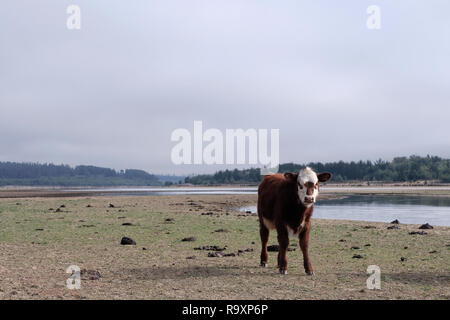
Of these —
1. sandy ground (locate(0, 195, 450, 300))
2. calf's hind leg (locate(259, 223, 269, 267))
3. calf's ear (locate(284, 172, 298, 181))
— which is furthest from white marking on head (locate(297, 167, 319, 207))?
calf's hind leg (locate(259, 223, 269, 267))

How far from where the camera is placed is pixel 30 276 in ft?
36.8

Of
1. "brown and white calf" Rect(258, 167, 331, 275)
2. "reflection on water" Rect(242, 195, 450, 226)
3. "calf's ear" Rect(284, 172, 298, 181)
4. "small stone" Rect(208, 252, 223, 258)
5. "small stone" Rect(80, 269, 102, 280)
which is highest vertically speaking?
"calf's ear" Rect(284, 172, 298, 181)

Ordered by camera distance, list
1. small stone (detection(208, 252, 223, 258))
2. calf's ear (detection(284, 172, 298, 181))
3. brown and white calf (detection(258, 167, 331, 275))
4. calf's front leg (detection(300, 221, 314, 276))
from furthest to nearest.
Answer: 1. small stone (detection(208, 252, 223, 258))
2. calf's ear (detection(284, 172, 298, 181))
3. calf's front leg (detection(300, 221, 314, 276))
4. brown and white calf (detection(258, 167, 331, 275))

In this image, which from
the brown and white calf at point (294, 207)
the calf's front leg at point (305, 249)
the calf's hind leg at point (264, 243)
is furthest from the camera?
the calf's hind leg at point (264, 243)

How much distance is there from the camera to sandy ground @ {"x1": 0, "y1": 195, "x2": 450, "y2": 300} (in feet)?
32.2

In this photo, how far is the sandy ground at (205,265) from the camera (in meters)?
9.81

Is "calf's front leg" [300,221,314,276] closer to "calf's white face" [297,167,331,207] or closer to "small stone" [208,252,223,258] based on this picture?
"calf's white face" [297,167,331,207]

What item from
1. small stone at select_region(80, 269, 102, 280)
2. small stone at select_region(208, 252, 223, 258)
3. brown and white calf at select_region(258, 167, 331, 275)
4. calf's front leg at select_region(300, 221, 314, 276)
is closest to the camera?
small stone at select_region(80, 269, 102, 280)

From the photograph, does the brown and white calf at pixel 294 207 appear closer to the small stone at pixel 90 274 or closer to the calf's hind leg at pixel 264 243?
the calf's hind leg at pixel 264 243

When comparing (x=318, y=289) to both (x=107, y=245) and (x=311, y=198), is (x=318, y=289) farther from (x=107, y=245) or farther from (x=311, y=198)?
(x=107, y=245)

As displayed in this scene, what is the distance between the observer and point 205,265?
13172 mm

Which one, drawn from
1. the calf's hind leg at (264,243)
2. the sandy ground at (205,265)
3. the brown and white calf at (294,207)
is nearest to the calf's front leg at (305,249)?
the brown and white calf at (294,207)
